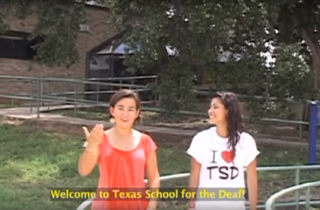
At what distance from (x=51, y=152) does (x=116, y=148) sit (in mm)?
6809

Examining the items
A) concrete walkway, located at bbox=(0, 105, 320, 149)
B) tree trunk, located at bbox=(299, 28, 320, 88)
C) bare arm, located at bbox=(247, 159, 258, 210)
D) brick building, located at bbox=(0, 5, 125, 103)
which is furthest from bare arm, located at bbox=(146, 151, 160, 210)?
brick building, located at bbox=(0, 5, 125, 103)

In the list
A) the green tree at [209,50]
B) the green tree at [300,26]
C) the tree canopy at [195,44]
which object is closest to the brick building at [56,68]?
the green tree at [300,26]

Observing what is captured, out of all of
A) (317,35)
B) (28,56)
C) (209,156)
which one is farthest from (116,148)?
(28,56)

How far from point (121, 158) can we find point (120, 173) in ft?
0.27

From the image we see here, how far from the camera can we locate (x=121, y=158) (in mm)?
3240

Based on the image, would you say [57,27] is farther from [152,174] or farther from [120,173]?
[120,173]

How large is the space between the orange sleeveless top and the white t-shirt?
1.39ft

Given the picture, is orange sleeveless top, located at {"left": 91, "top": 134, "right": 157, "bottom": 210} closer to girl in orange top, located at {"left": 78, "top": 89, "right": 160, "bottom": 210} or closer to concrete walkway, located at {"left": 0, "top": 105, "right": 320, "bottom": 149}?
girl in orange top, located at {"left": 78, "top": 89, "right": 160, "bottom": 210}

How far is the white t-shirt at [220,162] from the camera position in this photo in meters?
3.51

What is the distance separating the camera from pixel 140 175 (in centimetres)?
329

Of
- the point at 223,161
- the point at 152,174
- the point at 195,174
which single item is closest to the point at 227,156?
the point at 223,161

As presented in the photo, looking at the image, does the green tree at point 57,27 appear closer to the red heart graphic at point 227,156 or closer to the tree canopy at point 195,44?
the tree canopy at point 195,44

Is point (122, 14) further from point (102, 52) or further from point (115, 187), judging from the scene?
point (102, 52)

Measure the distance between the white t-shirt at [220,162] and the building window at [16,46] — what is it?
15737 mm
